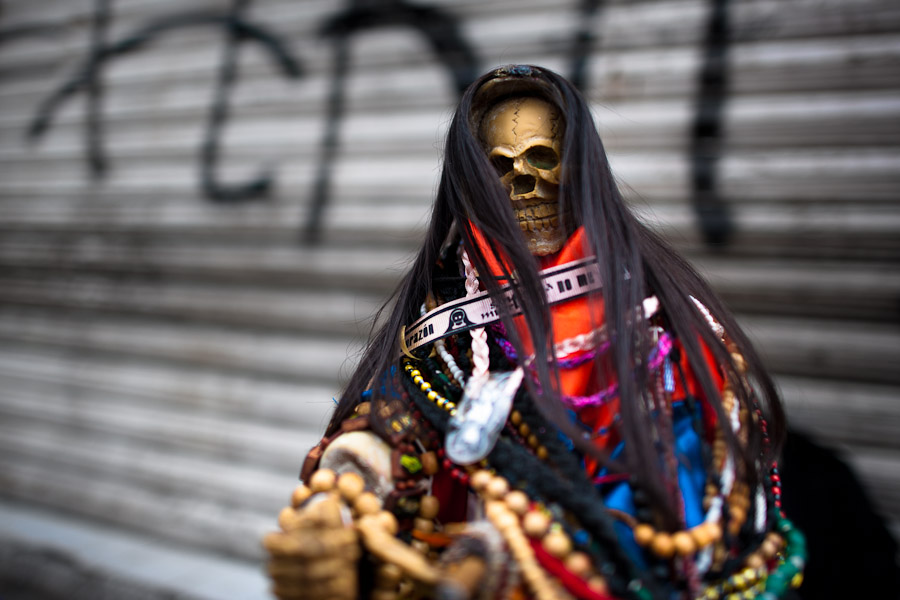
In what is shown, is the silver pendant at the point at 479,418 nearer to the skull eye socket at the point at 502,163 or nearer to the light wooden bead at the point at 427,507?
the light wooden bead at the point at 427,507

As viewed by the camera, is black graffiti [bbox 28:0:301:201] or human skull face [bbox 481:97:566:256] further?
black graffiti [bbox 28:0:301:201]

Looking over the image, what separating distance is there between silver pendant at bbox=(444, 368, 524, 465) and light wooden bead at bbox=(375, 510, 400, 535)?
0.15 meters

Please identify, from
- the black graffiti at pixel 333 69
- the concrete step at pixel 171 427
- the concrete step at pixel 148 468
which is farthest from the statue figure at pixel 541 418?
the concrete step at pixel 148 468

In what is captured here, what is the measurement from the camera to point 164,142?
369 cm

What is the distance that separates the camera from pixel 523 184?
139 cm

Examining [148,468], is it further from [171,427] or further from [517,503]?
[517,503]

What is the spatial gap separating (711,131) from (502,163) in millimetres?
1524

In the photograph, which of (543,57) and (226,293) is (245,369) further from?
(543,57)

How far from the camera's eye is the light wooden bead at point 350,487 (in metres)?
1.10

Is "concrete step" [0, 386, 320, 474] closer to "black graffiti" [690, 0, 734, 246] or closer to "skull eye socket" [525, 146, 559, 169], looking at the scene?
"black graffiti" [690, 0, 734, 246]

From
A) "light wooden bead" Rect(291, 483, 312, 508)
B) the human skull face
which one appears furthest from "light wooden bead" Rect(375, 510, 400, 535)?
the human skull face

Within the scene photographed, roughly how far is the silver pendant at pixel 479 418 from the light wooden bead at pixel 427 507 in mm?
109

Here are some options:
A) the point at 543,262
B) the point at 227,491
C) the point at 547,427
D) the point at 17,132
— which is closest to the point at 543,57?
the point at 543,262

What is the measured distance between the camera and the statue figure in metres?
1.01
